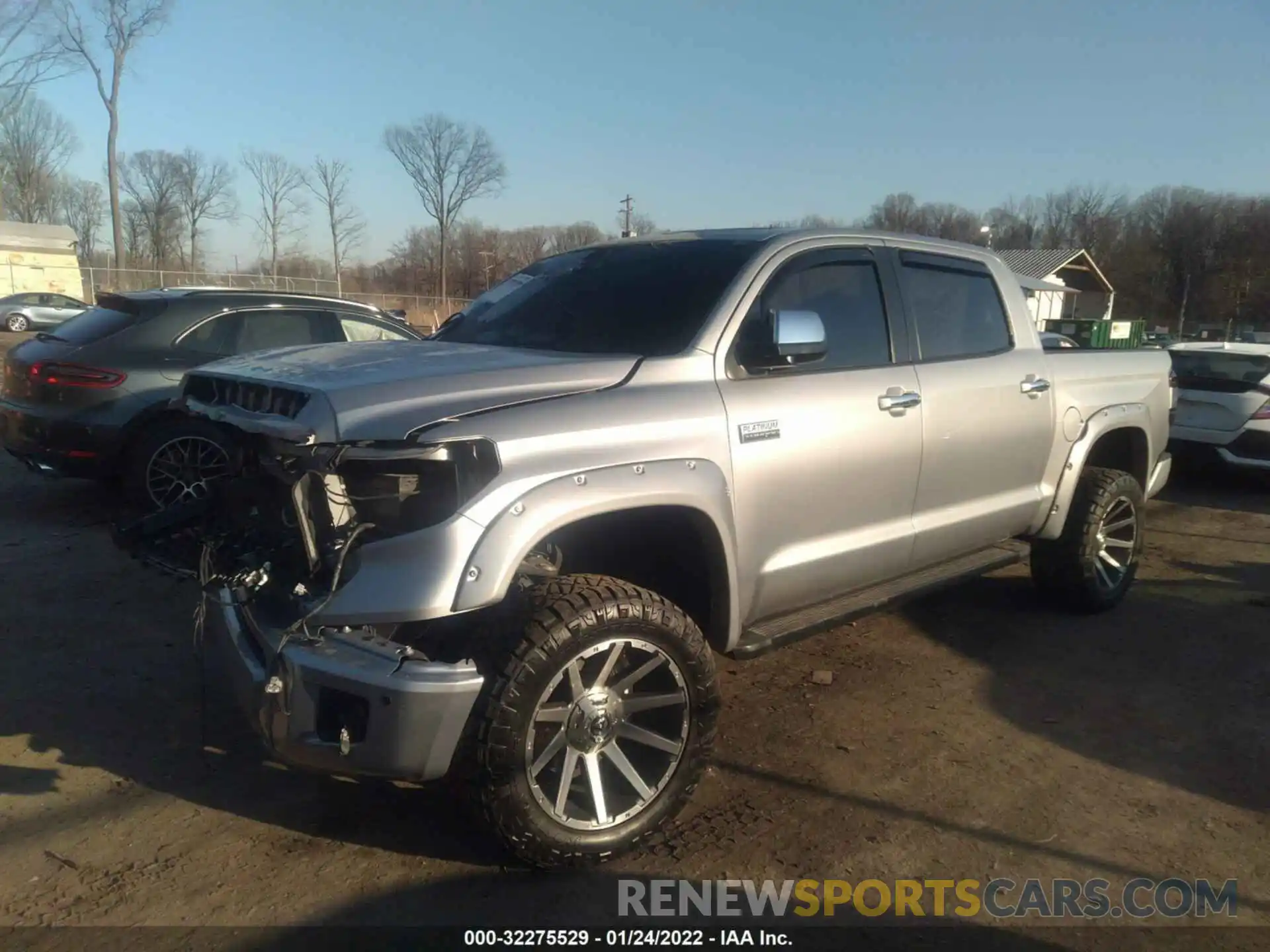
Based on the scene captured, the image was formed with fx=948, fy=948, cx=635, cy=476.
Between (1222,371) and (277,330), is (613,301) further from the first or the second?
(1222,371)

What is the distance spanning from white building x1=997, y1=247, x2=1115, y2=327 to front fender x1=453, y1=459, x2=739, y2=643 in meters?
36.8

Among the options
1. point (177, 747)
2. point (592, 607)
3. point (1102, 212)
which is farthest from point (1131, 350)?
point (1102, 212)

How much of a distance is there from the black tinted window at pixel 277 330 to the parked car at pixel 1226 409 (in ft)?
26.5

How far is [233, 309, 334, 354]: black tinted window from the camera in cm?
728

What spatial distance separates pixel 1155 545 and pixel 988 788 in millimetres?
4737

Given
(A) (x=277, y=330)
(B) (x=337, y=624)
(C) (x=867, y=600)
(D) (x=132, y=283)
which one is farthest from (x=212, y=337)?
(D) (x=132, y=283)

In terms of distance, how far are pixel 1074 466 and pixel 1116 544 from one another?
75 centimetres

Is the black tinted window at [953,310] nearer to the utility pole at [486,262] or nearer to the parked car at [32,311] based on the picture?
the parked car at [32,311]

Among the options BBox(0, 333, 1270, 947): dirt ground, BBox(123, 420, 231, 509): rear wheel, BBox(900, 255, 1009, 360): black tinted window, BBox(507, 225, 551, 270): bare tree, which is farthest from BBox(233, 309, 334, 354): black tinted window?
BBox(507, 225, 551, 270): bare tree

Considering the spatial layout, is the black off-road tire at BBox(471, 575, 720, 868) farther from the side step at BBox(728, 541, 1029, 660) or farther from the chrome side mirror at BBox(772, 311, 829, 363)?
the chrome side mirror at BBox(772, 311, 829, 363)

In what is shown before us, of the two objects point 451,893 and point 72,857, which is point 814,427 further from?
point 72,857

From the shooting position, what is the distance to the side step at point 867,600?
3.56 metres

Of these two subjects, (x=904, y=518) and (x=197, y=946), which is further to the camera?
(x=904, y=518)

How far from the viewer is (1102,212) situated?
7656 cm
